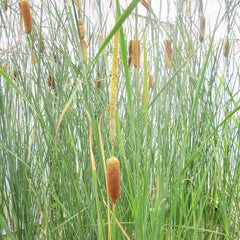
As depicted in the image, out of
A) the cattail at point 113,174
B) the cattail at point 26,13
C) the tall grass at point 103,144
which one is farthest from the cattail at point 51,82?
the cattail at point 113,174

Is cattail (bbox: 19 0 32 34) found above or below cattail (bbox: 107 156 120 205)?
above

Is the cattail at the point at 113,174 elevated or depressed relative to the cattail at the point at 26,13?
depressed

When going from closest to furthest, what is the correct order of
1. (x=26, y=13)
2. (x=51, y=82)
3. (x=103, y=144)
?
(x=26, y=13) → (x=103, y=144) → (x=51, y=82)

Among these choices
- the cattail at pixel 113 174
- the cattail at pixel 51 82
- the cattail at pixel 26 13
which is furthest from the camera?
the cattail at pixel 51 82

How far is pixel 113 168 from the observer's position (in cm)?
37

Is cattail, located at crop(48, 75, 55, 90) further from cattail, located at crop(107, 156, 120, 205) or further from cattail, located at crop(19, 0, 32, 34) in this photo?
cattail, located at crop(107, 156, 120, 205)

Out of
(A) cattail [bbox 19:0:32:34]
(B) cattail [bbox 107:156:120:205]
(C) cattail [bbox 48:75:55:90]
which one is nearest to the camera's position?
(B) cattail [bbox 107:156:120:205]

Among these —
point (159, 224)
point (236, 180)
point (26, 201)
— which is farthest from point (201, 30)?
point (26, 201)

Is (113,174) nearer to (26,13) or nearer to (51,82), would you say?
(26,13)

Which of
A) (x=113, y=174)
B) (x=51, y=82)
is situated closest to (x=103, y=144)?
(x=51, y=82)

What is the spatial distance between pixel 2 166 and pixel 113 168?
449mm

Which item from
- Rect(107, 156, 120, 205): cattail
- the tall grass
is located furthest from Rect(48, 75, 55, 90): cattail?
Rect(107, 156, 120, 205): cattail

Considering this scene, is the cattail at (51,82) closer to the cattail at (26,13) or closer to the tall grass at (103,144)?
the tall grass at (103,144)

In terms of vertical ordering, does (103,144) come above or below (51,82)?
below
